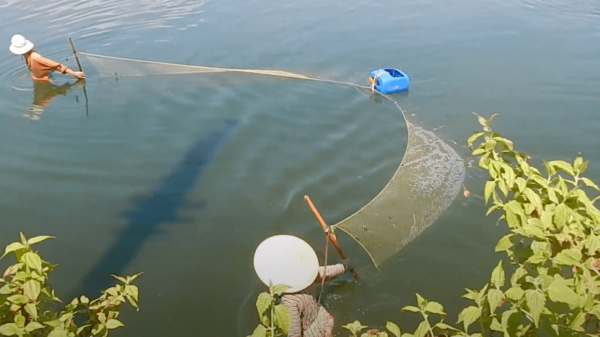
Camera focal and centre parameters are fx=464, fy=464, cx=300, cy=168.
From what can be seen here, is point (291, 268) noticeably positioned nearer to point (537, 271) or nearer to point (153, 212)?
point (537, 271)

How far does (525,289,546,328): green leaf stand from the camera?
2.00 m

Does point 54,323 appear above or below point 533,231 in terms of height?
below

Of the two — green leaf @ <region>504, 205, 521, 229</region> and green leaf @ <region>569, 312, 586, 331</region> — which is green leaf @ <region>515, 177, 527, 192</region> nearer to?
green leaf @ <region>504, 205, 521, 229</region>

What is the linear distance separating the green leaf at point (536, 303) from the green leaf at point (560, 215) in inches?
22.1

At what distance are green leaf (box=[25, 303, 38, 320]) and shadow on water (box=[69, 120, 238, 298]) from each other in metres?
2.68

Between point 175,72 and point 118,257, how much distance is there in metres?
4.97

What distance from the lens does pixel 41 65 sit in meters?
8.88

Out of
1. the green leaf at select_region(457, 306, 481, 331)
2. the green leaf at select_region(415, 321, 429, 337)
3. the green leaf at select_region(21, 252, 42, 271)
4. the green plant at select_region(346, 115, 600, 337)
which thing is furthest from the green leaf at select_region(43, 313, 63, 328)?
the green leaf at select_region(457, 306, 481, 331)

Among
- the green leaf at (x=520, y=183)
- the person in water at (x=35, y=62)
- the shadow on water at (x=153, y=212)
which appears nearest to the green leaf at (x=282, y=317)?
the green leaf at (x=520, y=183)

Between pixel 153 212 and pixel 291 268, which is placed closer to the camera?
pixel 291 268

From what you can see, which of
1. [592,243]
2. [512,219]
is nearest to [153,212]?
[512,219]

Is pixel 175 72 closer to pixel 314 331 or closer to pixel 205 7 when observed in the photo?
pixel 205 7

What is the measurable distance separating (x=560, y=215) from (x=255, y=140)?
540cm

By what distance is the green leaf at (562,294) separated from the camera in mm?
2019
